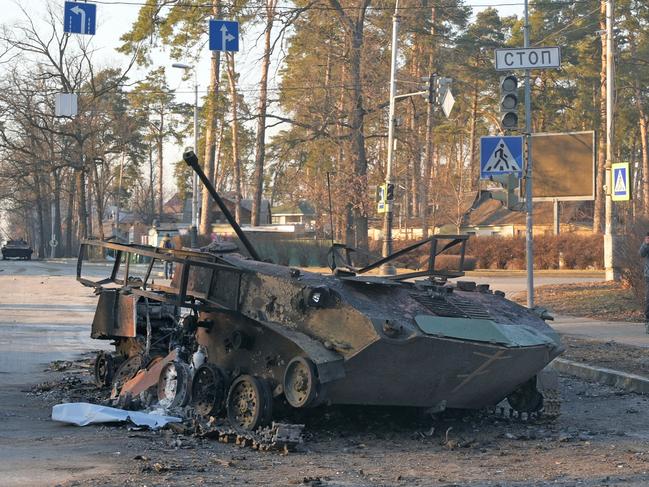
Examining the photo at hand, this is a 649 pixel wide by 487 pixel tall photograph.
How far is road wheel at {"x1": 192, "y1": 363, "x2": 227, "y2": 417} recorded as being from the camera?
8.23 m

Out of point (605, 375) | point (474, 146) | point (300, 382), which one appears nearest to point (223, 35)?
point (605, 375)

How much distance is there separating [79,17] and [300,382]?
20061 mm

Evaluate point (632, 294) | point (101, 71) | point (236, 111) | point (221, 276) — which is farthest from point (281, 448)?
point (101, 71)

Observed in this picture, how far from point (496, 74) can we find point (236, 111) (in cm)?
2185

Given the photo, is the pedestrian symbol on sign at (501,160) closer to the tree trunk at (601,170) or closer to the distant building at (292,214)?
the tree trunk at (601,170)

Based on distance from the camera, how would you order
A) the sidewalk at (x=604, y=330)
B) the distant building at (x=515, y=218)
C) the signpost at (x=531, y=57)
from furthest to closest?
the distant building at (x=515, y=218), the signpost at (x=531, y=57), the sidewalk at (x=604, y=330)

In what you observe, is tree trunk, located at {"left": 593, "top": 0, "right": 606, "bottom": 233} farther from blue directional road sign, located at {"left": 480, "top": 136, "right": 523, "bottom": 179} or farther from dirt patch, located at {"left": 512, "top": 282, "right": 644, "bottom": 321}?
blue directional road sign, located at {"left": 480, "top": 136, "right": 523, "bottom": 179}

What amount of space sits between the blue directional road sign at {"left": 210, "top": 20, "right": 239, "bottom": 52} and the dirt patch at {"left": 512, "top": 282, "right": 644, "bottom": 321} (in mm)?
10344

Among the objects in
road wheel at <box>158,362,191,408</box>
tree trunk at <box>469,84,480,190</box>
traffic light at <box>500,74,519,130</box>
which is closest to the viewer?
road wheel at <box>158,362,191,408</box>

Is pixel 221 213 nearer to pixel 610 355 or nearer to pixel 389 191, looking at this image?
pixel 389 191

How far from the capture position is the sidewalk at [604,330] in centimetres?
1560

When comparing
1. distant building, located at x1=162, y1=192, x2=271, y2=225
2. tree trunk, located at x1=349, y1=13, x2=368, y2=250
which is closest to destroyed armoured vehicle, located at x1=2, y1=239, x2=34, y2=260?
distant building, located at x1=162, y1=192, x2=271, y2=225

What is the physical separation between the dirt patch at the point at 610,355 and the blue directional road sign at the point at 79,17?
50.4ft

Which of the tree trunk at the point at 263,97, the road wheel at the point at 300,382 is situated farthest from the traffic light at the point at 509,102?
the tree trunk at the point at 263,97
